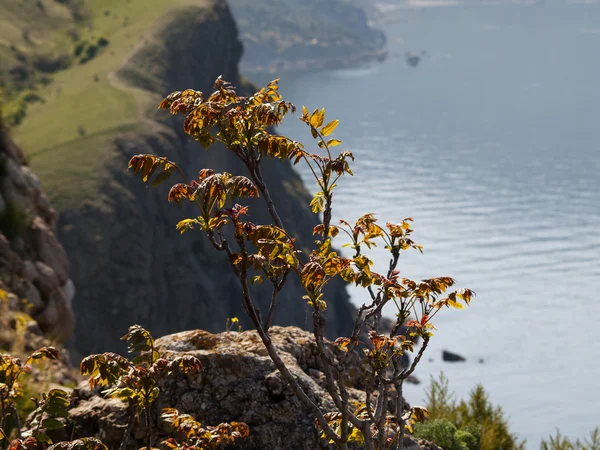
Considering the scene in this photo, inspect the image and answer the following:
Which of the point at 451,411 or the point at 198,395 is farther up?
the point at 451,411

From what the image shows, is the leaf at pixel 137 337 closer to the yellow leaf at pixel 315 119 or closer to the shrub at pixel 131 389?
the shrub at pixel 131 389

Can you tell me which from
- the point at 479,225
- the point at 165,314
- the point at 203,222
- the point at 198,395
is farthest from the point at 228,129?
the point at 479,225

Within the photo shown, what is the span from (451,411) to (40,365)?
25.6 ft

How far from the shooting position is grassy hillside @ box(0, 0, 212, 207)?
98.1 m

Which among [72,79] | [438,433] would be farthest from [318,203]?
[72,79]

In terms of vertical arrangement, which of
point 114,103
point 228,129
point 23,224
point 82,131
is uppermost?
point 114,103

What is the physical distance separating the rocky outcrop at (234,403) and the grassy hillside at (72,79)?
7042cm

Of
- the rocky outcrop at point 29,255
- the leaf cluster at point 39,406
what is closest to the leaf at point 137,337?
the leaf cluster at point 39,406

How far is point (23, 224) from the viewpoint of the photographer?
21781 millimetres

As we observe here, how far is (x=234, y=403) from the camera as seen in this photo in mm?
9336

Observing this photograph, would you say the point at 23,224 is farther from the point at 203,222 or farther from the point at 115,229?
the point at 115,229

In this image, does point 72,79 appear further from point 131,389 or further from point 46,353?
point 131,389

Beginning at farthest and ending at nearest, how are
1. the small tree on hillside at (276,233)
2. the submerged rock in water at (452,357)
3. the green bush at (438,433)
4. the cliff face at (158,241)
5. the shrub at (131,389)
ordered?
the submerged rock in water at (452,357) < the cliff face at (158,241) < the green bush at (438,433) < the shrub at (131,389) < the small tree on hillside at (276,233)

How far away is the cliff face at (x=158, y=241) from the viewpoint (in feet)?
288
